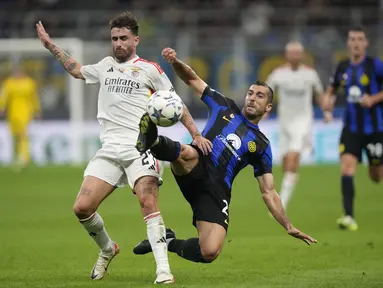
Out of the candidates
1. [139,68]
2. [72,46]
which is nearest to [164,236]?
[139,68]

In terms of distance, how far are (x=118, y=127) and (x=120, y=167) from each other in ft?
1.24

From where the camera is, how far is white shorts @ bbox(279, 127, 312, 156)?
1606cm

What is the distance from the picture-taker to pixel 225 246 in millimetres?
11789

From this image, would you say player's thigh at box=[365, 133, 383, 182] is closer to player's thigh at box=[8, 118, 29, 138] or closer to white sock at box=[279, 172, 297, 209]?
white sock at box=[279, 172, 297, 209]

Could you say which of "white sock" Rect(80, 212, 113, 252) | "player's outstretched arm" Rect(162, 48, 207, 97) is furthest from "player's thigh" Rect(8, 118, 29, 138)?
"player's outstretched arm" Rect(162, 48, 207, 97)

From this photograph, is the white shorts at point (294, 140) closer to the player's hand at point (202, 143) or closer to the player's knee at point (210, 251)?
the player's knee at point (210, 251)

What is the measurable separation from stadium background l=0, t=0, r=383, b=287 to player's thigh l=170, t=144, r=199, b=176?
A: 1012 millimetres

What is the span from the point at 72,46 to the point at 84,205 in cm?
1736

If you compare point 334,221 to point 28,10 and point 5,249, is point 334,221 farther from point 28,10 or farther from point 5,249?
point 28,10

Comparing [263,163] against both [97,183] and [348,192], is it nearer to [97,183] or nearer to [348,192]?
[97,183]

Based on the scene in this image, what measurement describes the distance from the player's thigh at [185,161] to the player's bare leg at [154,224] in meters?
0.30

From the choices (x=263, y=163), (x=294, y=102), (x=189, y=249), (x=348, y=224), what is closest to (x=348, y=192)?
(x=348, y=224)

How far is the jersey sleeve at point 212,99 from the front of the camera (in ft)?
29.3

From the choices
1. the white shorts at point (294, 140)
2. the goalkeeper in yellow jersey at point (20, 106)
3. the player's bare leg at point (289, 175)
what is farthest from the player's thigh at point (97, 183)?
the goalkeeper in yellow jersey at point (20, 106)
